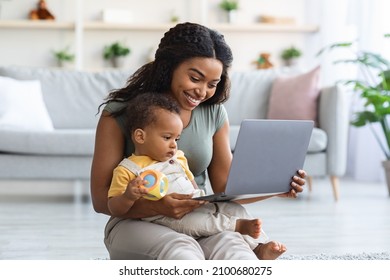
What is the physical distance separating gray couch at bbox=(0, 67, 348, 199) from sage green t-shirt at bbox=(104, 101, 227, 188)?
2.34 metres

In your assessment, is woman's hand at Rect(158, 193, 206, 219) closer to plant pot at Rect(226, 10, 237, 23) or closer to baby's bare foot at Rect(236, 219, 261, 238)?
baby's bare foot at Rect(236, 219, 261, 238)

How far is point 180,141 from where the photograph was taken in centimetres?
194

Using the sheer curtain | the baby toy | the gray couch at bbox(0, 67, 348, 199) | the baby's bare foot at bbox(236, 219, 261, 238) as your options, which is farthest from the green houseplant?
the baby toy

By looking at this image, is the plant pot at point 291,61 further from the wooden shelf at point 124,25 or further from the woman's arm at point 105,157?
the woman's arm at point 105,157

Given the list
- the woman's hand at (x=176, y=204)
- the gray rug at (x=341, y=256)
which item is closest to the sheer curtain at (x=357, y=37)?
the gray rug at (x=341, y=256)

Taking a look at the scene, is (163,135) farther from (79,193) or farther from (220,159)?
(79,193)

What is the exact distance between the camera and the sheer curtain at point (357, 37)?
572cm

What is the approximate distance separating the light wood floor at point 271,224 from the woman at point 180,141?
857 millimetres

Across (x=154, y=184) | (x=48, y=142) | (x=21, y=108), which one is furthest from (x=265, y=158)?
(x=21, y=108)

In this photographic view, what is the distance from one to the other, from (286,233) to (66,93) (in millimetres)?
2228

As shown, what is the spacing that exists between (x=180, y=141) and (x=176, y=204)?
27cm

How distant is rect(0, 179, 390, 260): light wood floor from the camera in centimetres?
285

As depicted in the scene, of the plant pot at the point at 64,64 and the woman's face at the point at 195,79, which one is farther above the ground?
the woman's face at the point at 195,79
